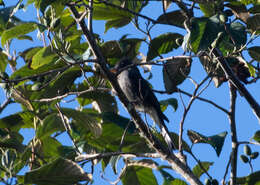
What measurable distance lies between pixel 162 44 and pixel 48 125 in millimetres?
1026

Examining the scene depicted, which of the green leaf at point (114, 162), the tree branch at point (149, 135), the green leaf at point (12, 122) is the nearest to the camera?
the tree branch at point (149, 135)

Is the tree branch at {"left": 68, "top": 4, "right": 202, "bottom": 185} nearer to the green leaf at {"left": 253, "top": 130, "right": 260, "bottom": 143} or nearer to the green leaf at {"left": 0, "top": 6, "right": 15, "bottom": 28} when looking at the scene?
the green leaf at {"left": 0, "top": 6, "right": 15, "bottom": 28}

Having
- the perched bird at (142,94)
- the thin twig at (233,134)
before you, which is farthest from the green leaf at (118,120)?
the perched bird at (142,94)

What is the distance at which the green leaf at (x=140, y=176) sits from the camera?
308 cm

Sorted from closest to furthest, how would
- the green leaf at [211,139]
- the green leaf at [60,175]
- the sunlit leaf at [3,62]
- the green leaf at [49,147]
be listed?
1. the green leaf at [60,175]
2. the green leaf at [211,139]
3. the green leaf at [49,147]
4. the sunlit leaf at [3,62]

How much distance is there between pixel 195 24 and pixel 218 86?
1169 millimetres

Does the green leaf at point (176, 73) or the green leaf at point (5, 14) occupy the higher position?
the green leaf at point (5, 14)

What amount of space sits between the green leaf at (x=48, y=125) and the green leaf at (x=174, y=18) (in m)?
1.05

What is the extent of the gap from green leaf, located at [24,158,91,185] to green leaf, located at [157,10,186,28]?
142cm

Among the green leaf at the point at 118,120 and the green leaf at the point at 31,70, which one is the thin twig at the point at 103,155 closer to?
the green leaf at the point at 118,120

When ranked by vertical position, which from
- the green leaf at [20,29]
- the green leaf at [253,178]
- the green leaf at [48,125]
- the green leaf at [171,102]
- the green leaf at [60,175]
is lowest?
the green leaf at [253,178]

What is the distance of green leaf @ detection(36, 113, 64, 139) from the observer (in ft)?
9.43

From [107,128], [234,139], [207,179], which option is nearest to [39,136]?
[107,128]

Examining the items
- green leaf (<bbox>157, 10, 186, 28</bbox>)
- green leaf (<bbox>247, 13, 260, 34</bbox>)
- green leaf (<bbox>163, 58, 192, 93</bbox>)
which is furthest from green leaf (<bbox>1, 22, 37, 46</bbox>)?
green leaf (<bbox>247, 13, 260, 34</bbox>)
